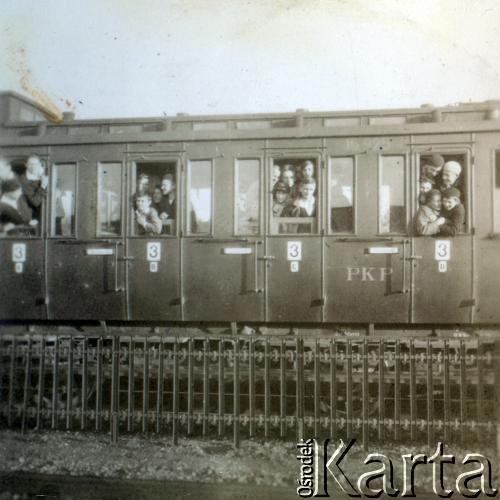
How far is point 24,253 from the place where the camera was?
836 centimetres

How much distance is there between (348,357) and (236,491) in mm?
1753

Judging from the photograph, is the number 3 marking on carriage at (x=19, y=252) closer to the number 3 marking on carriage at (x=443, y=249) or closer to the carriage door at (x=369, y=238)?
the carriage door at (x=369, y=238)

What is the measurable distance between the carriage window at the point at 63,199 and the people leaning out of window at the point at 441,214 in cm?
494

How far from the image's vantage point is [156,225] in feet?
26.5

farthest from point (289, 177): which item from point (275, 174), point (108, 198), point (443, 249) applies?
point (108, 198)

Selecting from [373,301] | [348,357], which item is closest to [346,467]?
[348,357]

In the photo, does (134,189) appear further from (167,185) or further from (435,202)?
(435,202)

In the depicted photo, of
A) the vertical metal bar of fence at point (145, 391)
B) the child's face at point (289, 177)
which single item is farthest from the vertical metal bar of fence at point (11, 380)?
the child's face at point (289, 177)

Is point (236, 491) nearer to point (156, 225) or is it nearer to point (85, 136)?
point (156, 225)

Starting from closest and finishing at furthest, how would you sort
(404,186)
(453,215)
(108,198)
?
1. (453,215)
2. (404,186)
3. (108,198)

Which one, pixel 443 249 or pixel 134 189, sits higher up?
pixel 134 189

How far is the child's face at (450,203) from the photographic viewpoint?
746cm

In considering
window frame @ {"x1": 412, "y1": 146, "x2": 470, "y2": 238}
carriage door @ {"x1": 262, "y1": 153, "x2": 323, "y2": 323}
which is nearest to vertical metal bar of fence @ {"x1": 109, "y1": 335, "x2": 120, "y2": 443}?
carriage door @ {"x1": 262, "y1": 153, "x2": 323, "y2": 323}

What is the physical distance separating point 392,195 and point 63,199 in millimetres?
4751
